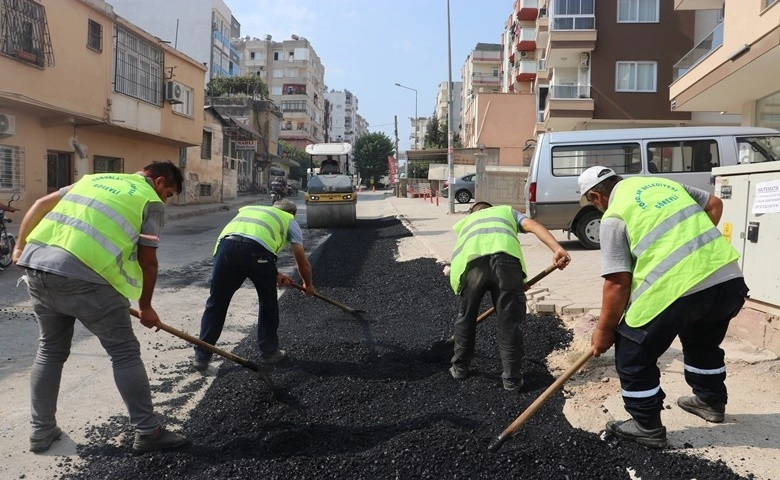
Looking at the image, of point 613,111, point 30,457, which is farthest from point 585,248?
point 613,111

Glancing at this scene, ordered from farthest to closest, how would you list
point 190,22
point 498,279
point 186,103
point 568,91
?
point 190,22 → point 568,91 → point 186,103 → point 498,279

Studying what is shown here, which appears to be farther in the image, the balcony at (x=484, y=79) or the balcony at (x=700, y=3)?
the balcony at (x=484, y=79)

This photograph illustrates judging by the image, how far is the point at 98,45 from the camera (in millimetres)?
16047

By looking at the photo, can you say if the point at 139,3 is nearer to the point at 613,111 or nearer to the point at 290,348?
the point at 613,111

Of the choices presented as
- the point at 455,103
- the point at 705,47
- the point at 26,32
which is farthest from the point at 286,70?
the point at 705,47

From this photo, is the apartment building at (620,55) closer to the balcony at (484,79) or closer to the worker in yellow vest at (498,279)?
the worker in yellow vest at (498,279)

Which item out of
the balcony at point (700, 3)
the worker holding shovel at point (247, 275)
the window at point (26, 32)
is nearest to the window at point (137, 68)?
the window at point (26, 32)

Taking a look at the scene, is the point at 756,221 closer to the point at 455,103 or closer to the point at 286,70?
the point at 286,70

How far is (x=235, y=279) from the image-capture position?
15.4 feet

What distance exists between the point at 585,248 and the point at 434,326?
5555 millimetres

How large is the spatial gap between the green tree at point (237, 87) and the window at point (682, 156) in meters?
37.1

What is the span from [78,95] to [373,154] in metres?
58.3

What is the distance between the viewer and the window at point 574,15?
2359cm

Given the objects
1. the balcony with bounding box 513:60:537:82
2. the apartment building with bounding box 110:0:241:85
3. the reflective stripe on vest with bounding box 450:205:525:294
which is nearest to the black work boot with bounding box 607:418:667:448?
the reflective stripe on vest with bounding box 450:205:525:294
